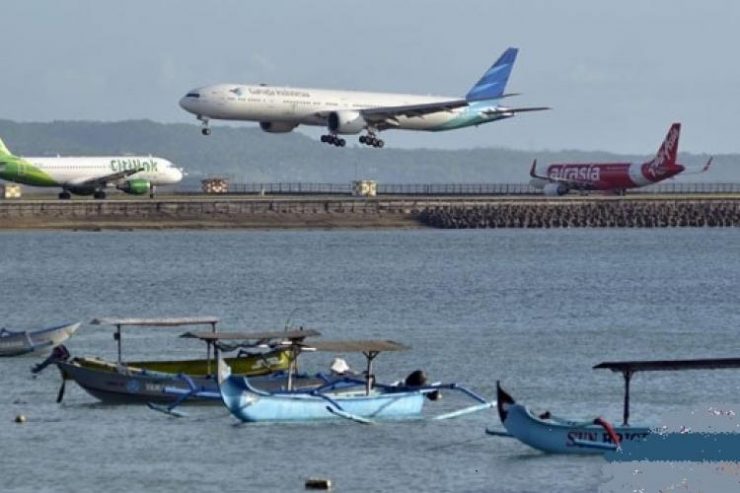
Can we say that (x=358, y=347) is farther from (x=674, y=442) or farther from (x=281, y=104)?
(x=281, y=104)

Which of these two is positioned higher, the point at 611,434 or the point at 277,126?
the point at 277,126

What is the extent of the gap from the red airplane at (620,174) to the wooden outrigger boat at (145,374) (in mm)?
129496

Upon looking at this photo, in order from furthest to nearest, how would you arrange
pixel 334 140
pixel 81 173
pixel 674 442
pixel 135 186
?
pixel 135 186 < pixel 81 173 < pixel 334 140 < pixel 674 442

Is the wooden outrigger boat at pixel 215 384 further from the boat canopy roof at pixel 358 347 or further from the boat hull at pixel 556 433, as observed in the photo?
the boat hull at pixel 556 433

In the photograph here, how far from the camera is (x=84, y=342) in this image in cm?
6975

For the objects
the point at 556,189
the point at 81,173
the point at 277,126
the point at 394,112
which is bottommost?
the point at 556,189

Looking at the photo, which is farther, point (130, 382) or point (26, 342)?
point (26, 342)

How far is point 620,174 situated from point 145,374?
132942mm

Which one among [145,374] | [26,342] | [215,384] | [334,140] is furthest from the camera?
[334,140]

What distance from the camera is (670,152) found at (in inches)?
7239

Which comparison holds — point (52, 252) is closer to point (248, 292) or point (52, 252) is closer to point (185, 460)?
point (248, 292)

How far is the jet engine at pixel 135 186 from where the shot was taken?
16100 cm

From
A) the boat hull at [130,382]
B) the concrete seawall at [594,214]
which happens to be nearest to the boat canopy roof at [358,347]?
the boat hull at [130,382]

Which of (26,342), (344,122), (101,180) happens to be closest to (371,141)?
(344,122)
